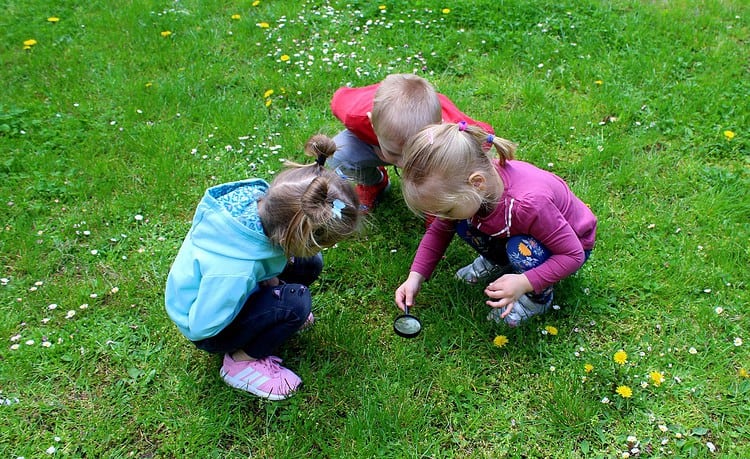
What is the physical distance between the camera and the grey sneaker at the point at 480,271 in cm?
278

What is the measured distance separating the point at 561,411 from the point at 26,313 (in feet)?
7.72

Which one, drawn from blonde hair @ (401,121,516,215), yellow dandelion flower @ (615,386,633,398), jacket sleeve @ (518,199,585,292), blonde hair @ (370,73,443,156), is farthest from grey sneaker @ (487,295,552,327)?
blonde hair @ (370,73,443,156)

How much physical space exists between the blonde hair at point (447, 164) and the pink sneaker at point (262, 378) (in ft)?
2.92

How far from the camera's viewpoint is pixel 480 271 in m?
2.80

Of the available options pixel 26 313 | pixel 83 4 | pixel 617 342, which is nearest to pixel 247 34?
pixel 83 4

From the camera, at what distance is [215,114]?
3.84 metres

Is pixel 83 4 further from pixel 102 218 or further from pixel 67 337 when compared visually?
pixel 67 337

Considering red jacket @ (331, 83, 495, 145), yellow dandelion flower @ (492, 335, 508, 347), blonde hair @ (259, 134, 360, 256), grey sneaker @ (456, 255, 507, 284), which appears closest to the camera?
blonde hair @ (259, 134, 360, 256)

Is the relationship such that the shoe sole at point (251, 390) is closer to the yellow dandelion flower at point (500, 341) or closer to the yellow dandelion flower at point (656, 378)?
the yellow dandelion flower at point (500, 341)

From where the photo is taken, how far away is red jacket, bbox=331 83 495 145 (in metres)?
2.94

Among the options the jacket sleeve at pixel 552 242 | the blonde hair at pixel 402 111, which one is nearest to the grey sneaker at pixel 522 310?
the jacket sleeve at pixel 552 242

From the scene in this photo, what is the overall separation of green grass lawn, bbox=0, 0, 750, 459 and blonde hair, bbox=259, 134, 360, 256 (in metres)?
0.70

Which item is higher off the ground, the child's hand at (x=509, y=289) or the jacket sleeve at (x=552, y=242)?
the jacket sleeve at (x=552, y=242)

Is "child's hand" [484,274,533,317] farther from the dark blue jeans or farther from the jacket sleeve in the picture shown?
the dark blue jeans
